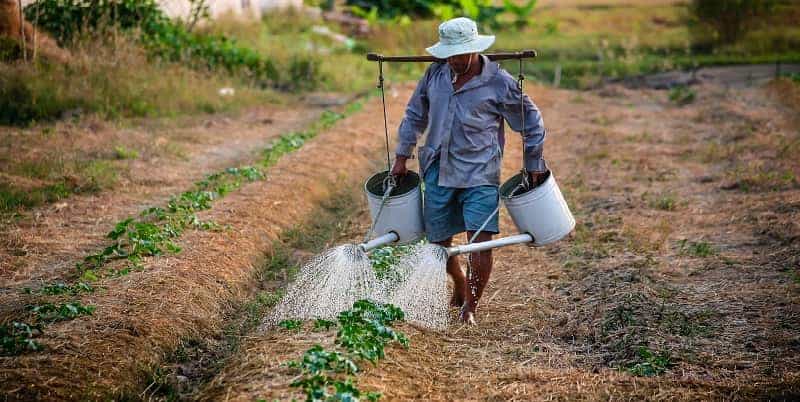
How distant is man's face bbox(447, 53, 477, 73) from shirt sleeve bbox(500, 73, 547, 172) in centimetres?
22

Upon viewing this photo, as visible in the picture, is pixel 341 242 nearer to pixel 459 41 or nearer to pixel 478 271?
pixel 478 271

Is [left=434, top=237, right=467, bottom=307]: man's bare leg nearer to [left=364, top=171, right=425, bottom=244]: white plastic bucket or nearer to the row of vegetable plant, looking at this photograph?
[left=364, top=171, right=425, bottom=244]: white plastic bucket

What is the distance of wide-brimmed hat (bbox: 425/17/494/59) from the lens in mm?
4559

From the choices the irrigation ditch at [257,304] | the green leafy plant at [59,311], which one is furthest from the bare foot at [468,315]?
the green leafy plant at [59,311]

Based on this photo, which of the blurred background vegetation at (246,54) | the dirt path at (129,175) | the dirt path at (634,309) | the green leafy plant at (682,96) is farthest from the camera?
the green leafy plant at (682,96)

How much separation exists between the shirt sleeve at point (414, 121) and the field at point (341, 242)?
98cm

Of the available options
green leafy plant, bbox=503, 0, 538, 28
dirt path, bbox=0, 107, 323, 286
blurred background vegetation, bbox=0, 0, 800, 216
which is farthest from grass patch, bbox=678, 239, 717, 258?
green leafy plant, bbox=503, 0, 538, 28

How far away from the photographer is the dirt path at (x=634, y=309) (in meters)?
4.07

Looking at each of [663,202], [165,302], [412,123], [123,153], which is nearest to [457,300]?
→ [412,123]

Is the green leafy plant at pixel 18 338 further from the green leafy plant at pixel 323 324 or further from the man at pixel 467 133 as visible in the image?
the man at pixel 467 133

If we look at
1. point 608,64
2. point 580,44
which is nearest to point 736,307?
point 608,64

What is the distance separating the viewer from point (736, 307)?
16.7 feet

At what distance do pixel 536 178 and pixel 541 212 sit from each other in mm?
214

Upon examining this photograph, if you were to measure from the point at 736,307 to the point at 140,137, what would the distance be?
7.24 m
